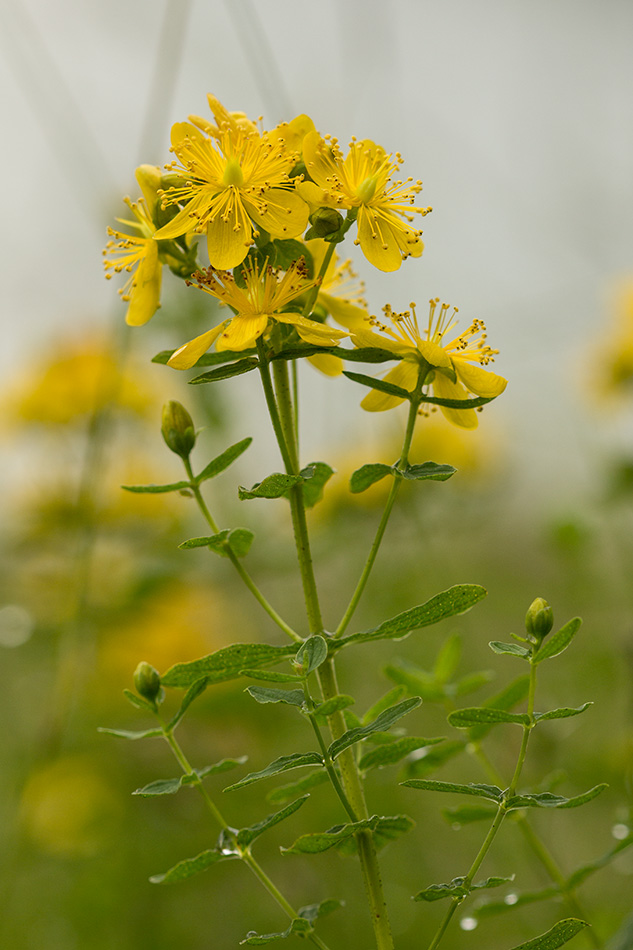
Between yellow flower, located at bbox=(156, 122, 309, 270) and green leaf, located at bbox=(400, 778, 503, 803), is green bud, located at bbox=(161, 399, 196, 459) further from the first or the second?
green leaf, located at bbox=(400, 778, 503, 803)

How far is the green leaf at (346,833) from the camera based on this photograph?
43 cm

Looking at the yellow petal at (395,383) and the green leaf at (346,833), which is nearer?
the green leaf at (346,833)

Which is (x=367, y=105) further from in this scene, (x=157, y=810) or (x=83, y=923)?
(x=83, y=923)

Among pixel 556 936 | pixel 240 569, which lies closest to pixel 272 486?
pixel 240 569

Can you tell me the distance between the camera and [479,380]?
0.52 m

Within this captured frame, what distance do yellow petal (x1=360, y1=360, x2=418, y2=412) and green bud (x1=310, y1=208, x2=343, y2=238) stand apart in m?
0.09

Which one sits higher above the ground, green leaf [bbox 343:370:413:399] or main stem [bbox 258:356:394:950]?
green leaf [bbox 343:370:413:399]

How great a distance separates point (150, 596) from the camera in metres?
1.24

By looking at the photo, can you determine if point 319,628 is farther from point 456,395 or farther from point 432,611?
point 456,395

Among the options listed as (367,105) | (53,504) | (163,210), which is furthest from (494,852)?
(367,105)

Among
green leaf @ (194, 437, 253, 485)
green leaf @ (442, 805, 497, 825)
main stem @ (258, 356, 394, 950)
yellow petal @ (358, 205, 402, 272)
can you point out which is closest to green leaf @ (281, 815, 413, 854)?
main stem @ (258, 356, 394, 950)

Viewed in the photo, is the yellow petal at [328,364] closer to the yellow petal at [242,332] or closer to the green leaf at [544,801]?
the yellow petal at [242,332]

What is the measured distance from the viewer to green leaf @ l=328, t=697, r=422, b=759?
43 centimetres

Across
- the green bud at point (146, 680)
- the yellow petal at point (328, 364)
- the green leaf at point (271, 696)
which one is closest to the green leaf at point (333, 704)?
the green leaf at point (271, 696)
